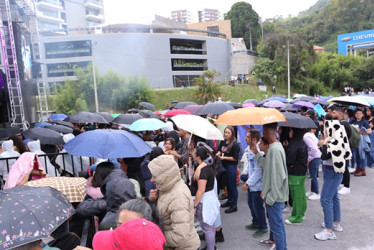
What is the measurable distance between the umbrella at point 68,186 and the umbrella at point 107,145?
0.46m

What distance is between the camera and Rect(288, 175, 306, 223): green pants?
4848 millimetres

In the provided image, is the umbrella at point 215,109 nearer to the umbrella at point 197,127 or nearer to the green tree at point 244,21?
the umbrella at point 197,127

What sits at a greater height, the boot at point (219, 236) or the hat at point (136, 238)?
the hat at point (136, 238)

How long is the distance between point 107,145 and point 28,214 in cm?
198

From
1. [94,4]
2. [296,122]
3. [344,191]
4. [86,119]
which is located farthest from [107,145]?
[94,4]

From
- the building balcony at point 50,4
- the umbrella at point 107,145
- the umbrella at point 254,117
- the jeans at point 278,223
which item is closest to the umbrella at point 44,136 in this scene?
the umbrella at point 107,145

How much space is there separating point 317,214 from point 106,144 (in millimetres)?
3980

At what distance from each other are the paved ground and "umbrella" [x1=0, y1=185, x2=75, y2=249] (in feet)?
9.83

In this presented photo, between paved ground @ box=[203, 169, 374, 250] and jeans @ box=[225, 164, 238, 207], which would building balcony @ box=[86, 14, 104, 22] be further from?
jeans @ box=[225, 164, 238, 207]

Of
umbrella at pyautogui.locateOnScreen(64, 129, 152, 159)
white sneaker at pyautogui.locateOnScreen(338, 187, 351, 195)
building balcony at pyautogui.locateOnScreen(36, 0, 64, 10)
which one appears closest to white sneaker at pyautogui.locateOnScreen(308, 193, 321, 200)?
white sneaker at pyautogui.locateOnScreen(338, 187, 351, 195)

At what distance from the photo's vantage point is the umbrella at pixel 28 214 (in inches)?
75.9

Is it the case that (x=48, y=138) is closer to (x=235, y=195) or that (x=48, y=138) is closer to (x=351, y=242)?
(x=235, y=195)

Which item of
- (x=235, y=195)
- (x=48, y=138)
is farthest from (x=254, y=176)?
(x=48, y=138)

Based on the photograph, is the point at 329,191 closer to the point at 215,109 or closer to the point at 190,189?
the point at 190,189
